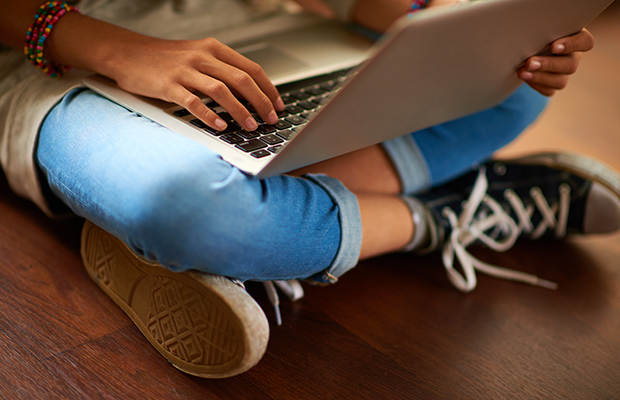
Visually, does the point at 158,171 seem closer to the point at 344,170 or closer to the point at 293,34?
the point at 344,170

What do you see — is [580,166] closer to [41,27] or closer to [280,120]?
[280,120]

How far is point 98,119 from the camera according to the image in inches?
22.7

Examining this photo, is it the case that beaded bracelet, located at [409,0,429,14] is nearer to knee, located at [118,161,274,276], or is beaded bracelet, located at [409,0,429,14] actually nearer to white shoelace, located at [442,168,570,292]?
white shoelace, located at [442,168,570,292]

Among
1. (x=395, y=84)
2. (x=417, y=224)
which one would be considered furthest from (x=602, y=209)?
(x=395, y=84)

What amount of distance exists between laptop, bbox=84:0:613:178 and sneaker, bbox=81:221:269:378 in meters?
0.14

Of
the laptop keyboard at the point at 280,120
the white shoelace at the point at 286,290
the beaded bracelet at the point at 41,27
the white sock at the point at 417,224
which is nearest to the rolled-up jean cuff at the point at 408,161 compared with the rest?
the white sock at the point at 417,224

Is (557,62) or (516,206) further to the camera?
(516,206)

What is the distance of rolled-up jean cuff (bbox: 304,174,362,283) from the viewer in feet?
2.07

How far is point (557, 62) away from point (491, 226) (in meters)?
0.30

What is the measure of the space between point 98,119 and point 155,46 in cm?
12

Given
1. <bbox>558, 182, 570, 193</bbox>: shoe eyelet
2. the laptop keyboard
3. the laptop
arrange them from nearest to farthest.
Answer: the laptop, the laptop keyboard, <bbox>558, 182, 570, 193</bbox>: shoe eyelet

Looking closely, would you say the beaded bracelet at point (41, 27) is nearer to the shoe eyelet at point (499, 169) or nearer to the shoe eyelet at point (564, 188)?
the shoe eyelet at point (499, 169)

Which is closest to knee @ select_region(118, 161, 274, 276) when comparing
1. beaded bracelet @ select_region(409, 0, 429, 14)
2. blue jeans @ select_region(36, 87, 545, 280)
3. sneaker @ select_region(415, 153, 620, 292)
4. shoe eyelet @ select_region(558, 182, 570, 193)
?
blue jeans @ select_region(36, 87, 545, 280)

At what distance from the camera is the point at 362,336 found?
0.68 metres
